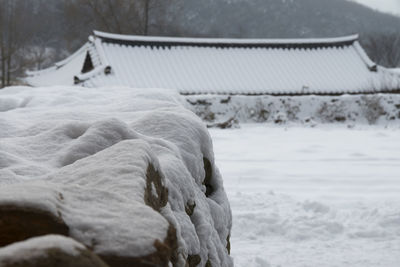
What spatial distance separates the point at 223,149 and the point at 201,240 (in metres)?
6.98

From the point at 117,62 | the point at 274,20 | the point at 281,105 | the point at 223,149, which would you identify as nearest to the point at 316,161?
the point at 223,149

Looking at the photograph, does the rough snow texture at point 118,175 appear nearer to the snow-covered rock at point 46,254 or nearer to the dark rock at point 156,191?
the dark rock at point 156,191

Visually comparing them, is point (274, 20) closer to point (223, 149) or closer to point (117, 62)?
point (117, 62)

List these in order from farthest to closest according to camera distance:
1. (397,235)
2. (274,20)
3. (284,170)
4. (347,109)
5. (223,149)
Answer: (274,20) < (347,109) < (223,149) < (284,170) < (397,235)

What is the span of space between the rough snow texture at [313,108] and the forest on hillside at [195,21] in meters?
15.9

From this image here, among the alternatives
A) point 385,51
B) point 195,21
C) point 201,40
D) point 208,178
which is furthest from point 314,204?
point 195,21

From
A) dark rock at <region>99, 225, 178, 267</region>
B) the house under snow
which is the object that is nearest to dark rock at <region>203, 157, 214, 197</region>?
dark rock at <region>99, 225, 178, 267</region>

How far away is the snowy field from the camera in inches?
147

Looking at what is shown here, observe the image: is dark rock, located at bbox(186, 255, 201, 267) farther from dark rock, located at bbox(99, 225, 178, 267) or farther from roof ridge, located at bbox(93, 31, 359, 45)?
roof ridge, located at bbox(93, 31, 359, 45)

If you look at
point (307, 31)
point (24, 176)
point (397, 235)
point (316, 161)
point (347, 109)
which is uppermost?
point (24, 176)

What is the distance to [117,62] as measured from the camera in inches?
632

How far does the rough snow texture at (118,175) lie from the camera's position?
3.02ft

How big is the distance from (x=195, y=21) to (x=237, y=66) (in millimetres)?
42319

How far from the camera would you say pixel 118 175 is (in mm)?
1249
